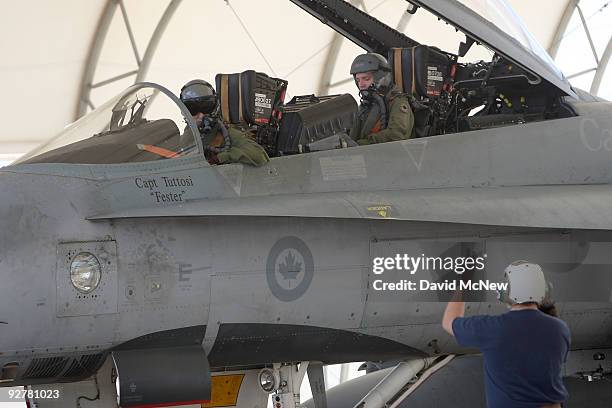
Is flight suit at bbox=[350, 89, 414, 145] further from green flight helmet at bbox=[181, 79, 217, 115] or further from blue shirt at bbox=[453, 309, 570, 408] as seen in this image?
blue shirt at bbox=[453, 309, 570, 408]

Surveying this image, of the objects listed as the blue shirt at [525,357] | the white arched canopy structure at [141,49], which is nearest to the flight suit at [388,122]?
the blue shirt at [525,357]

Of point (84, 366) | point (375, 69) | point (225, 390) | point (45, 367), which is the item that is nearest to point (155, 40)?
point (375, 69)

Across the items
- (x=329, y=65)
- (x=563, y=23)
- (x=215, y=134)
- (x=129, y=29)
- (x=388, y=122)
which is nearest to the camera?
(x=215, y=134)

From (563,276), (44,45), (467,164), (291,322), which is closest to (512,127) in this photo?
(467,164)

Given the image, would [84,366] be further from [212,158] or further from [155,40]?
[155,40]

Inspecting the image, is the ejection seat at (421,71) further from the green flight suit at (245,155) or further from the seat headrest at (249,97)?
the green flight suit at (245,155)

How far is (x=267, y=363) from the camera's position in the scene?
647cm

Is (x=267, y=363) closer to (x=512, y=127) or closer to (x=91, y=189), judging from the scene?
(x=91, y=189)

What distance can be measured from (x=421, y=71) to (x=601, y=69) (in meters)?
13.7

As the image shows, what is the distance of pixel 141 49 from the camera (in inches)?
666

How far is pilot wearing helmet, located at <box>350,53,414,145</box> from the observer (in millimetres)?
7227

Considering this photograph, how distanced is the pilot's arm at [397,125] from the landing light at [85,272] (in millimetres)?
2270

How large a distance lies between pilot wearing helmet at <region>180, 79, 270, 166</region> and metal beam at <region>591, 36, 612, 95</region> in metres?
15.3

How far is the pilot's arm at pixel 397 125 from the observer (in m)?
7.15
